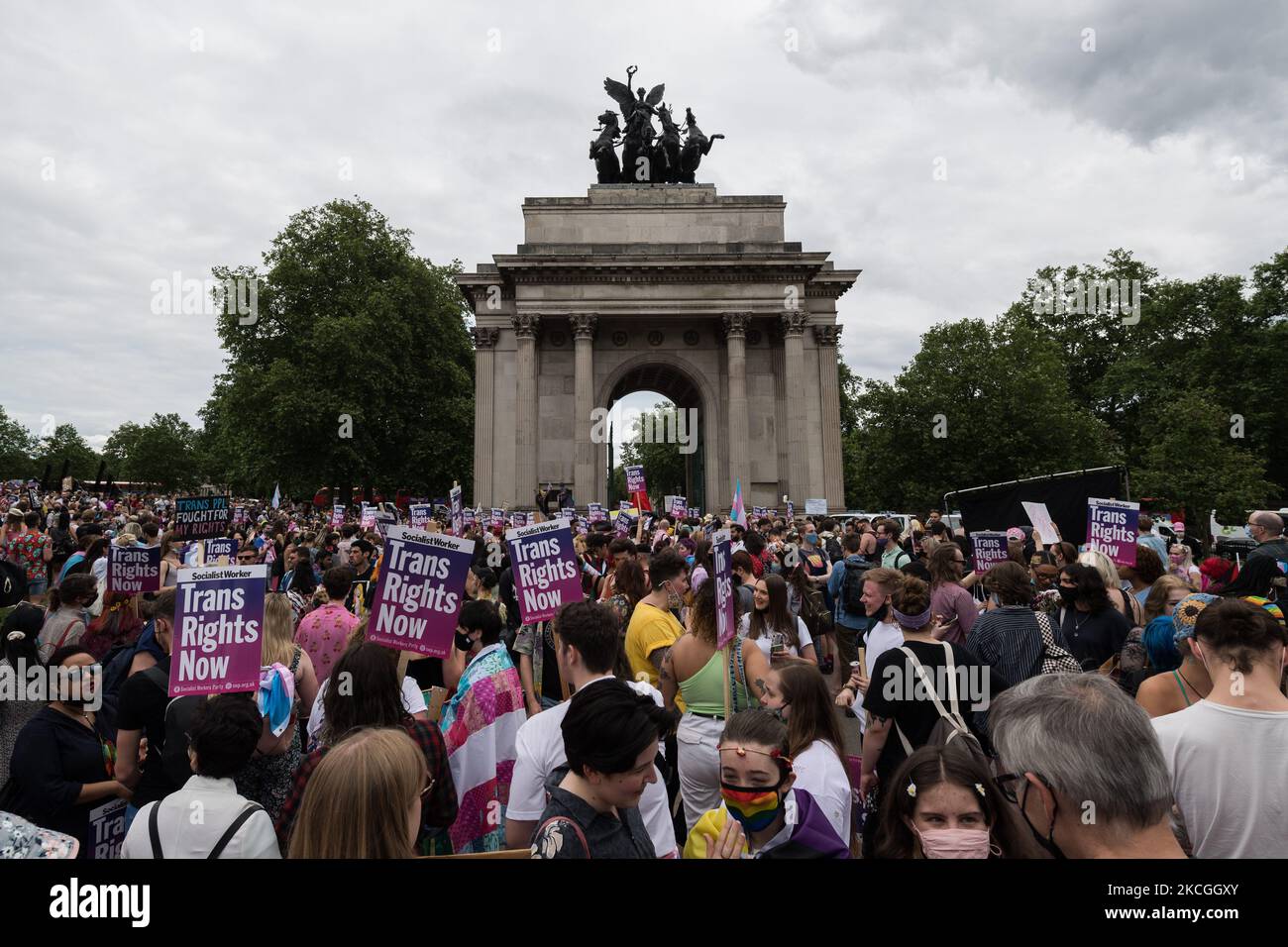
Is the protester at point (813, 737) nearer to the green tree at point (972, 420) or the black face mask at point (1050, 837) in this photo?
the black face mask at point (1050, 837)

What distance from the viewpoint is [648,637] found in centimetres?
561

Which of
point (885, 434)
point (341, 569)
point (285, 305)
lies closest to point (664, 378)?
point (885, 434)

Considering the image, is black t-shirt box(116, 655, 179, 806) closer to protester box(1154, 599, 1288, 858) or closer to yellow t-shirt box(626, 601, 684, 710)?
yellow t-shirt box(626, 601, 684, 710)

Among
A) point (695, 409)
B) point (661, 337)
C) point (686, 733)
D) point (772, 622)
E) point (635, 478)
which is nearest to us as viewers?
point (686, 733)

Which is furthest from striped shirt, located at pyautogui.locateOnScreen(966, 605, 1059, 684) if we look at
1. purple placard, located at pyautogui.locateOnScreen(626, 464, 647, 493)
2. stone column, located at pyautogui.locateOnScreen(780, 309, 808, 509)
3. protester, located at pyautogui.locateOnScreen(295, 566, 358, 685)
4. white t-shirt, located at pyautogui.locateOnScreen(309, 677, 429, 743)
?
stone column, located at pyautogui.locateOnScreen(780, 309, 808, 509)

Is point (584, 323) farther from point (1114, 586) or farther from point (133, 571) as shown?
point (1114, 586)

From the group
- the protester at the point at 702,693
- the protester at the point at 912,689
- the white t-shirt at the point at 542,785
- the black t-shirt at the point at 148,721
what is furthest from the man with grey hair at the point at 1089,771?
the black t-shirt at the point at 148,721

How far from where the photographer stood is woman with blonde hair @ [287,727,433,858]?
7.72 feet

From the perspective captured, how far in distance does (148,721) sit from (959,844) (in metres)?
4.24

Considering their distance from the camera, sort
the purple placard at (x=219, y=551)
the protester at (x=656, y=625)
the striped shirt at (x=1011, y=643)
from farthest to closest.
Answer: the purple placard at (x=219, y=551)
the protester at (x=656, y=625)
the striped shirt at (x=1011, y=643)

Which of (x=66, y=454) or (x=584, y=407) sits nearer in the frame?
(x=584, y=407)

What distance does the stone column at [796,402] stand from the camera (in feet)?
111

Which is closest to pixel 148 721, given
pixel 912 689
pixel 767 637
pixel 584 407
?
pixel 767 637

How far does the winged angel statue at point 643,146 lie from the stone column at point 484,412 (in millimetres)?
9553
